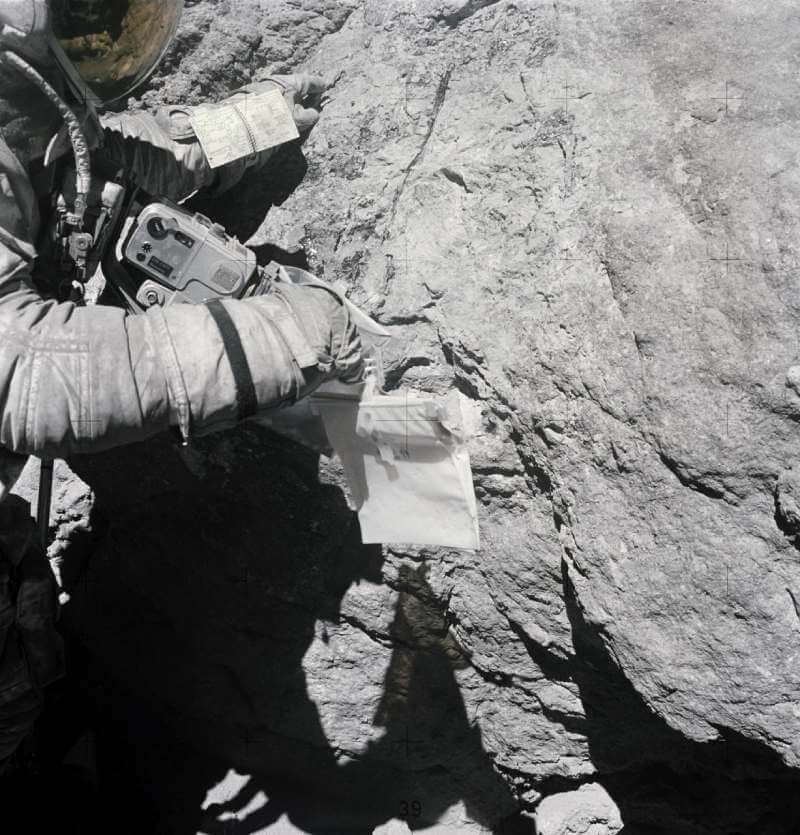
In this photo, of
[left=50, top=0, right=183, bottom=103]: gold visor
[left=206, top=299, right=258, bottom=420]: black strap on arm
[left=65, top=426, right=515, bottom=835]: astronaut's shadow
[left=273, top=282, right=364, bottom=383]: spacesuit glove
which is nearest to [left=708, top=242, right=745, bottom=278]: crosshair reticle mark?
[left=273, top=282, right=364, bottom=383]: spacesuit glove

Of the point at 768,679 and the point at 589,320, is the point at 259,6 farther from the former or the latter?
the point at 768,679

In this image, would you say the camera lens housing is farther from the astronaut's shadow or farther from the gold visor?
the astronaut's shadow

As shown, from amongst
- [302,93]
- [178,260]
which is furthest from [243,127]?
[178,260]

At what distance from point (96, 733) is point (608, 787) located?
136cm

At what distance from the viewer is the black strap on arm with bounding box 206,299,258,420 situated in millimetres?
1203

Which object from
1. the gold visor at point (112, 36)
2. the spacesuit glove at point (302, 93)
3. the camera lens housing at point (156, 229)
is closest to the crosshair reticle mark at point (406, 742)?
the camera lens housing at point (156, 229)

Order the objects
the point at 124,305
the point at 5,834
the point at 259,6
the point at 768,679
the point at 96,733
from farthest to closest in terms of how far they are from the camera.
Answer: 1. the point at 96,733
2. the point at 5,834
3. the point at 259,6
4. the point at 124,305
5. the point at 768,679

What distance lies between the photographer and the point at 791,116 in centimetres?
125

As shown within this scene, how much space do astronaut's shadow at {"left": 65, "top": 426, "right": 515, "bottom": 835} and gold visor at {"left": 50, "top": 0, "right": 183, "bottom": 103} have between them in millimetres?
687

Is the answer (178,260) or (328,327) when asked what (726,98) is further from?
(178,260)

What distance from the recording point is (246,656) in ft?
6.40

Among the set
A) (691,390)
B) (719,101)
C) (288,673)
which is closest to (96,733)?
(288,673)

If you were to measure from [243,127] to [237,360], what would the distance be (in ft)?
1.92

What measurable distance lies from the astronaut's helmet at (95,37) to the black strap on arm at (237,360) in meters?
0.41
